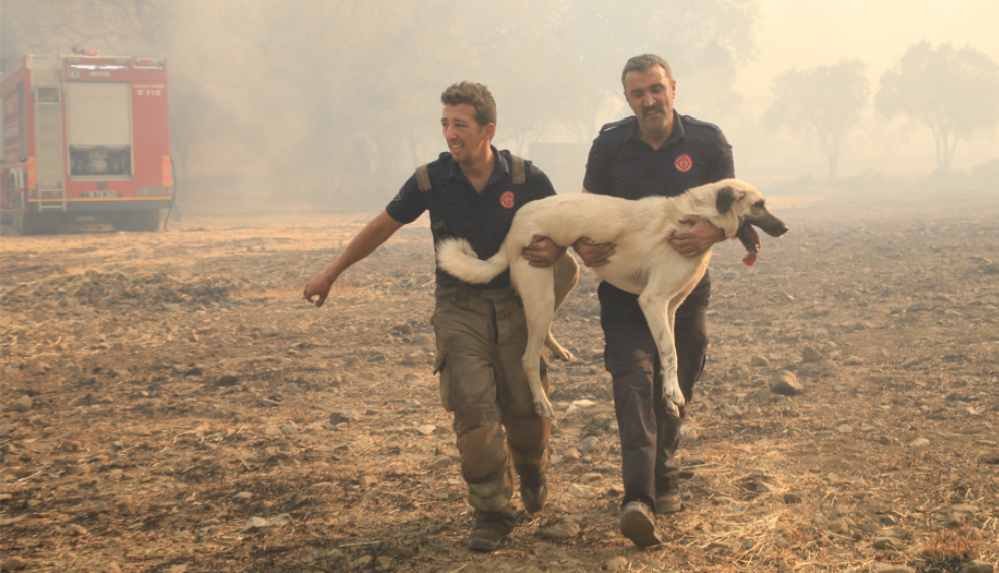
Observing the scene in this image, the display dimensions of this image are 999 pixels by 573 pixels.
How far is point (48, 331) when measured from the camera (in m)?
9.24

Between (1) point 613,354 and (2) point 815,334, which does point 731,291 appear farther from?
(1) point 613,354

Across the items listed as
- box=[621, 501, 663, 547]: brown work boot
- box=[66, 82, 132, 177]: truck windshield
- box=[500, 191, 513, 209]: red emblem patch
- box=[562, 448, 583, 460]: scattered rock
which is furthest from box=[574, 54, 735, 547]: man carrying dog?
box=[66, 82, 132, 177]: truck windshield

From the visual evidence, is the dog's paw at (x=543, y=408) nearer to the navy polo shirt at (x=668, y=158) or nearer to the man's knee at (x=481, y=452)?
the man's knee at (x=481, y=452)

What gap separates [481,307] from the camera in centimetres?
402

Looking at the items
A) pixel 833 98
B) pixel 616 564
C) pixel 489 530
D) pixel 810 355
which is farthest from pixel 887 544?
pixel 833 98

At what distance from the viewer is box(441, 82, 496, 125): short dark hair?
3832mm

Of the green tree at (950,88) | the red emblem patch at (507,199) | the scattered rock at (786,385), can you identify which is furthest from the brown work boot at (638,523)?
the green tree at (950,88)

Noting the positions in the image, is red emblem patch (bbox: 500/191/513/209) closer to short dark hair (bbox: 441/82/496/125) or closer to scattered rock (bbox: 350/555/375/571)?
short dark hair (bbox: 441/82/496/125)

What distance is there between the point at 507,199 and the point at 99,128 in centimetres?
1924

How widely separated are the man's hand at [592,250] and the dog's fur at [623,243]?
2cm

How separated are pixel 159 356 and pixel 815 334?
5.41 meters

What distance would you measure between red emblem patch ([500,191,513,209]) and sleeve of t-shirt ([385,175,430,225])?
0.30 metres

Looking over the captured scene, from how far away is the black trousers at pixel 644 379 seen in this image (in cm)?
376

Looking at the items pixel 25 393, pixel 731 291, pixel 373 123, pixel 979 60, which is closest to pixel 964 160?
pixel 979 60
